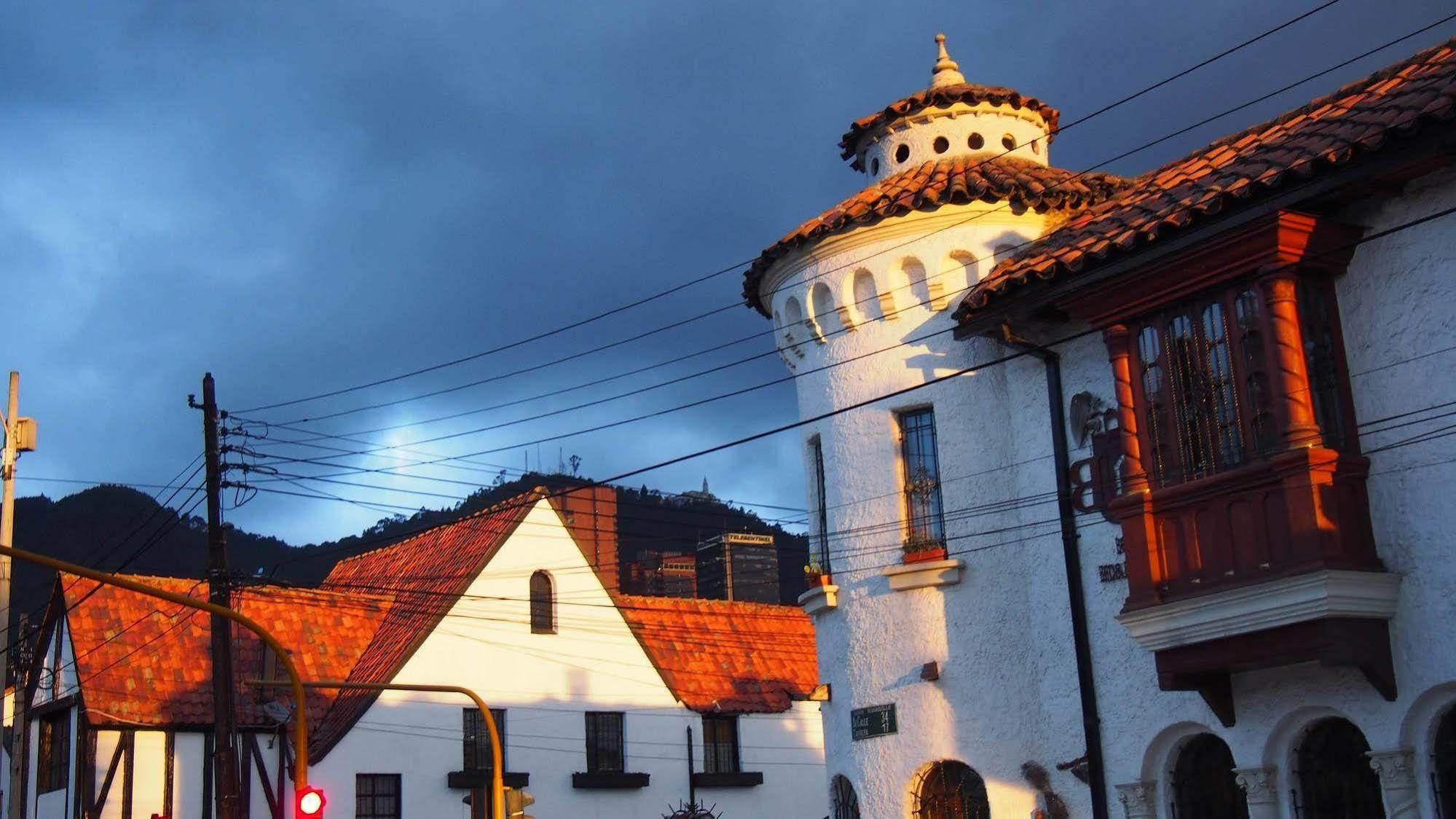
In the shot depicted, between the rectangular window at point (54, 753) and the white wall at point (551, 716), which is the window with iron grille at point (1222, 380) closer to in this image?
the white wall at point (551, 716)

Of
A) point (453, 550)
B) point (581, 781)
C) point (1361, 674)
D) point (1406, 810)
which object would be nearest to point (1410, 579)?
point (1361, 674)

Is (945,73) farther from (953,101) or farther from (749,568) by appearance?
(749,568)

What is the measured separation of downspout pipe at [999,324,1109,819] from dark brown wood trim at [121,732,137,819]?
21.0 metres

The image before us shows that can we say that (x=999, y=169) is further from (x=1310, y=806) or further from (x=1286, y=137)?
(x=1310, y=806)

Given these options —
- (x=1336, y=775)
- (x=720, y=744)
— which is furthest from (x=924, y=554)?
(x=720, y=744)

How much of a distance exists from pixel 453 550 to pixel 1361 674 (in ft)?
85.5

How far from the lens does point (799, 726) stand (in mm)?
40188

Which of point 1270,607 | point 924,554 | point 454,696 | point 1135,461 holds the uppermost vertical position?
point 1135,461

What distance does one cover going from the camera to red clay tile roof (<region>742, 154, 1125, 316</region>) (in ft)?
67.8

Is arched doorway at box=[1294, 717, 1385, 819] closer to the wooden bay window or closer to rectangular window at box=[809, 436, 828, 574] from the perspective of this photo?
the wooden bay window

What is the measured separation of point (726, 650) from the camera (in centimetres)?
4150

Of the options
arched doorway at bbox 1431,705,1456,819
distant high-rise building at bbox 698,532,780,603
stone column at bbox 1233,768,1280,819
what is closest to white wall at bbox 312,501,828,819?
distant high-rise building at bbox 698,532,780,603

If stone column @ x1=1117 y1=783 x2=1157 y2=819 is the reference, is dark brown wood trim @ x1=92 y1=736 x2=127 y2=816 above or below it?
above

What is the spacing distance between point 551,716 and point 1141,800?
2111cm
